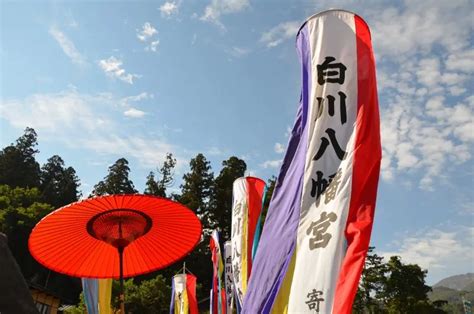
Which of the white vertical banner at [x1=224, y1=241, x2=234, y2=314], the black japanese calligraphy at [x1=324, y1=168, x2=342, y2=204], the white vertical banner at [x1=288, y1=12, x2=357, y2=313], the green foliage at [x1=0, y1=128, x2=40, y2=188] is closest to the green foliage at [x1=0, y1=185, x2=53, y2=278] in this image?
the green foliage at [x1=0, y1=128, x2=40, y2=188]

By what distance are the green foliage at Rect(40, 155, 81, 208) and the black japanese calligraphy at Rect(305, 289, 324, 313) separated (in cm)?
4381

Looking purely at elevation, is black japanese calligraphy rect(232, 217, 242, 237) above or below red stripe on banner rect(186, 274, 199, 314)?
above

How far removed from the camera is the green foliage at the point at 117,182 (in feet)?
141

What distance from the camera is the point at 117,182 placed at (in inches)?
1722

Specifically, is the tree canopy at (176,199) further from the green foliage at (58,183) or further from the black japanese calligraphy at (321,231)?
the black japanese calligraphy at (321,231)

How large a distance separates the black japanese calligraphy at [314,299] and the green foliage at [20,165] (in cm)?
4871

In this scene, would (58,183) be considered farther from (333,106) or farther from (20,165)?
(333,106)

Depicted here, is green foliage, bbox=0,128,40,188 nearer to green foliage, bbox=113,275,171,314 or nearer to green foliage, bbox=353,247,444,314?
green foliage, bbox=113,275,171,314

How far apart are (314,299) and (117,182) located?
43.6 meters

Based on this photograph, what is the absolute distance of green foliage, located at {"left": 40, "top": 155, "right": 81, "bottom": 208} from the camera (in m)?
43.7

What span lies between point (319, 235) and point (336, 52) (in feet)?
4.49

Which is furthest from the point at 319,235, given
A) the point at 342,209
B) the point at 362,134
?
the point at 362,134

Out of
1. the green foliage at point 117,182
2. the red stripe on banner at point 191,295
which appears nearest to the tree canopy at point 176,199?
the green foliage at point 117,182

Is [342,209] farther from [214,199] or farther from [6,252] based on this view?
[214,199]
